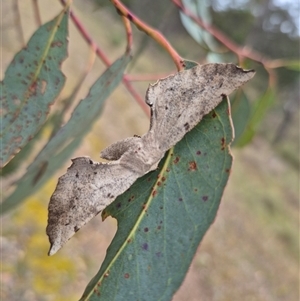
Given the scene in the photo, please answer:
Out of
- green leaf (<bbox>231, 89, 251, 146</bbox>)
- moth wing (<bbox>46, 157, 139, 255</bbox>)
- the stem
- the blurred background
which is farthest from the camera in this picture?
the blurred background

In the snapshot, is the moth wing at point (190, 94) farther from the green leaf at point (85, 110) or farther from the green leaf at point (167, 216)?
the green leaf at point (85, 110)

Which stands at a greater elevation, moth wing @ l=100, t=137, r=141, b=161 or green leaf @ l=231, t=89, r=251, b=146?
moth wing @ l=100, t=137, r=141, b=161

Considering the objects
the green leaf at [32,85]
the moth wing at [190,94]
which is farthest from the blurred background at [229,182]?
the moth wing at [190,94]

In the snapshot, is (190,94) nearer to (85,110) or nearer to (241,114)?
(85,110)

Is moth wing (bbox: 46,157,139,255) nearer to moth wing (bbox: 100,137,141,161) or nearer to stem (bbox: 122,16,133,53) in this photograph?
moth wing (bbox: 100,137,141,161)

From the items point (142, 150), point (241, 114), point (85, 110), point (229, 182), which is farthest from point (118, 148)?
point (229, 182)

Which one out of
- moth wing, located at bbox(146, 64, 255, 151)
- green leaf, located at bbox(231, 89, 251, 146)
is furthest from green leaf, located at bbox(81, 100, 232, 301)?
green leaf, located at bbox(231, 89, 251, 146)
